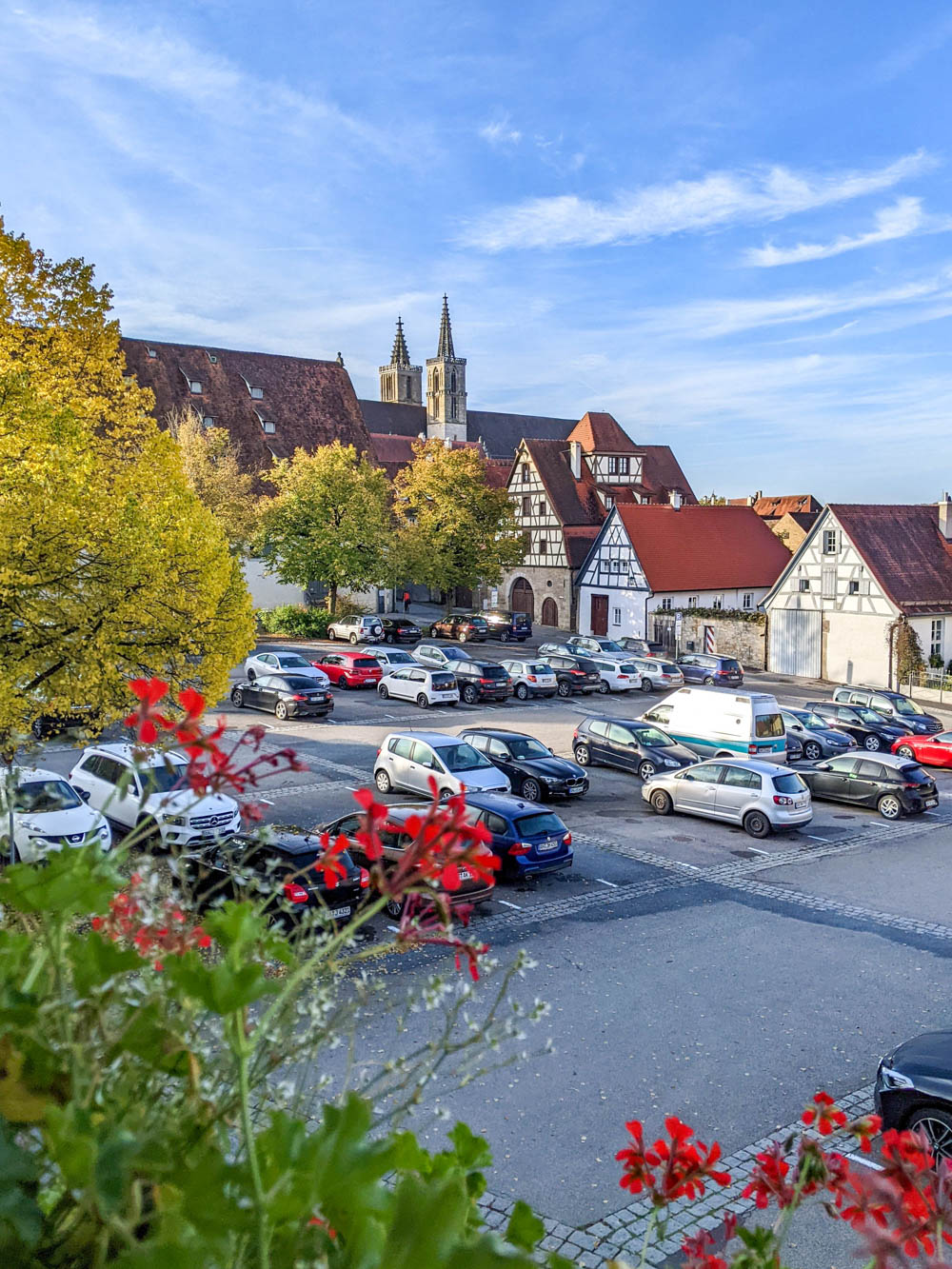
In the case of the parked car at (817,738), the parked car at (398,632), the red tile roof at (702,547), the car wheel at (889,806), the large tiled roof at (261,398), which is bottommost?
the car wheel at (889,806)

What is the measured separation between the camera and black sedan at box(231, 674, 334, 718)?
30.0 metres

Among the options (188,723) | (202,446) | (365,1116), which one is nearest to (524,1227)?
(365,1116)

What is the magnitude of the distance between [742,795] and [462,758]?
563 cm

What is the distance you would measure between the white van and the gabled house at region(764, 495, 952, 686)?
1667 centimetres

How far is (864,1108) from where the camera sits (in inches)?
368

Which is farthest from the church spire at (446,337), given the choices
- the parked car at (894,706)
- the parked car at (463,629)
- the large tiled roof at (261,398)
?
the parked car at (894,706)

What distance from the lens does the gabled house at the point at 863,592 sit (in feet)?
134

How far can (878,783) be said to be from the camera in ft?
72.7

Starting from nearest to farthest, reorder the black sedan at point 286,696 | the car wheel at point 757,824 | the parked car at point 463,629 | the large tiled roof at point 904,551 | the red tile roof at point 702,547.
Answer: the car wheel at point 757,824, the black sedan at point 286,696, the large tiled roof at point 904,551, the red tile roof at point 702,547, the parked car at point 463,629

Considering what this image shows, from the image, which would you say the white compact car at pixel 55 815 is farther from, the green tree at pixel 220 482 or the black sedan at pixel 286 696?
the green tree at pixel 220 482

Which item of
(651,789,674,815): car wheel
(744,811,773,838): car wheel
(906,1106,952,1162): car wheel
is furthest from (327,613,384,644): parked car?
(906,1106,952,1162): car wheel

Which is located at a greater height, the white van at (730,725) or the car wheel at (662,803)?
the white van at (730,725)

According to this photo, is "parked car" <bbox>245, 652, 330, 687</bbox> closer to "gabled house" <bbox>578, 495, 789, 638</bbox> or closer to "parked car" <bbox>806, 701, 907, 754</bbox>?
"parked car" <bbox>806, 701, 907, 754</bbox>

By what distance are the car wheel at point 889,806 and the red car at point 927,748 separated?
5.99 m
